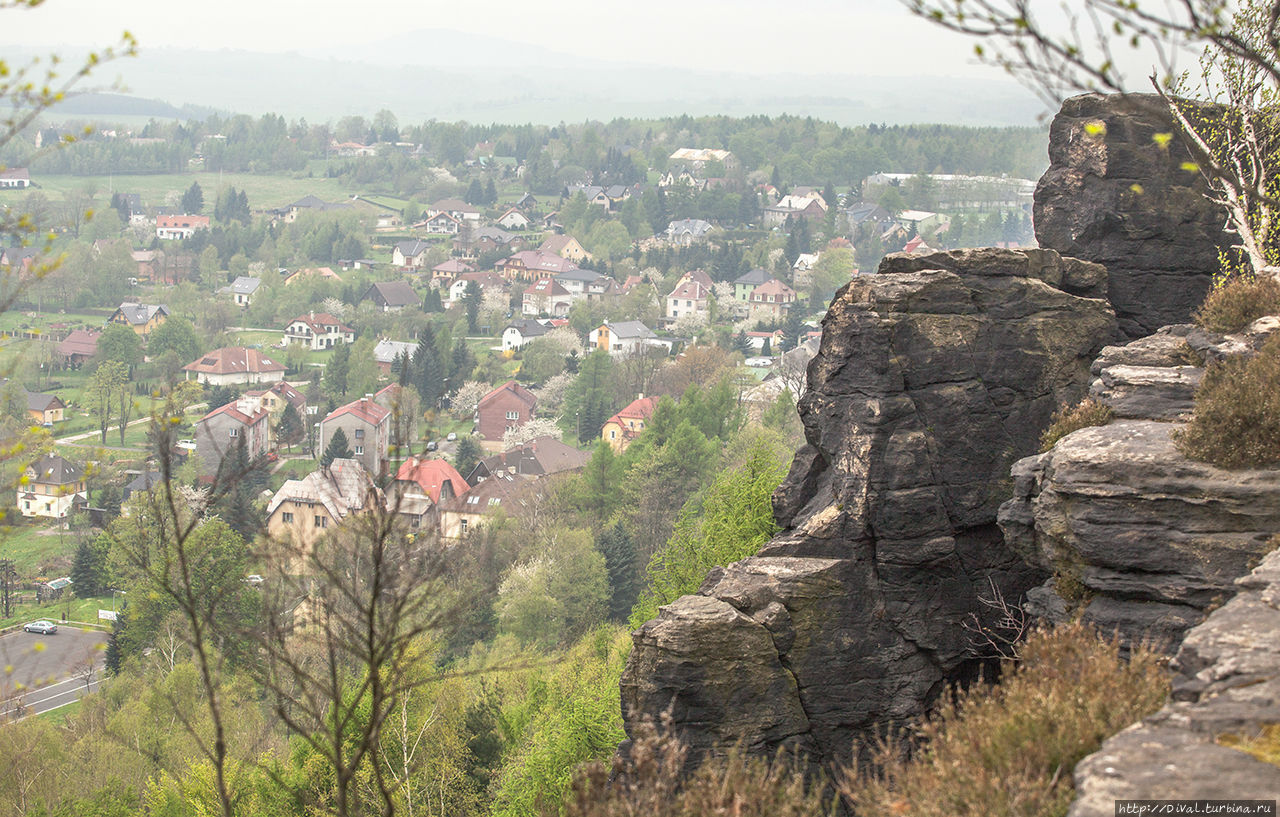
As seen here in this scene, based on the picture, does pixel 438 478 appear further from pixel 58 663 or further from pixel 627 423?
pixel 58 663

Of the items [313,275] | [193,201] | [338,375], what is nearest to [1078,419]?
[338,375]

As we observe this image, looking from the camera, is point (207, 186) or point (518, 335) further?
point (207, 186)

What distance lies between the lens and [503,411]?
79.1m

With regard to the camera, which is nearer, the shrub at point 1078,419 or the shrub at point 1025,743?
the shrub at point 1025,743

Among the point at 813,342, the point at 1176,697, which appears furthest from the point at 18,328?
the point at 1176,697

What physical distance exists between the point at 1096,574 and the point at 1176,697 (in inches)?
142

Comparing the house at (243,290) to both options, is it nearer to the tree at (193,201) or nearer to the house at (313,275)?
the house at (313,275)

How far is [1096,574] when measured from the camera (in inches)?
426

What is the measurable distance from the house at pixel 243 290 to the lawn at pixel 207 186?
1864 inches

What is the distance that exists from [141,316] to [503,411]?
47915mm

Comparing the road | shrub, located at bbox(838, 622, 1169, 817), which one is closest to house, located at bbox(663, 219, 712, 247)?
the road

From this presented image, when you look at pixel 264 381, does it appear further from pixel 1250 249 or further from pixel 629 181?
pixel 629 181

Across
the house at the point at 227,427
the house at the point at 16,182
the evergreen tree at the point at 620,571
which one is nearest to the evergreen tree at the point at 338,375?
the house at the point at 227,427

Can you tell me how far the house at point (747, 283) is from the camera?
395ft
